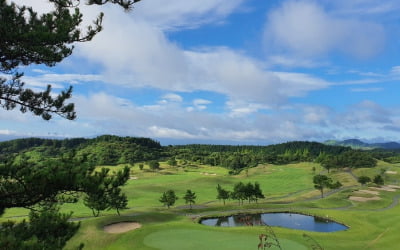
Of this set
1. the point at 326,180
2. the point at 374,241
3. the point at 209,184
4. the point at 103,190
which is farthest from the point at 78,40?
the point at 209,184

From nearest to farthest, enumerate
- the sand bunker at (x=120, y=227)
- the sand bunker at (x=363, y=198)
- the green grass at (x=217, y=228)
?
1. the green grass at (x=217, y=228)
2. the sand bunker at (x=120, y=227)
3. the sand bunker at (x=363, y=198)

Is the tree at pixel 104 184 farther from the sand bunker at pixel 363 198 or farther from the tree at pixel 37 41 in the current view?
the sand bunker at pixel 363 198

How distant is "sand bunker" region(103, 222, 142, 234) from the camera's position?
4894cm

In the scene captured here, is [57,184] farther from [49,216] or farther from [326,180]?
[326,180]

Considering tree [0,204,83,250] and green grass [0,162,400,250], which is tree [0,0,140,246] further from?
green grass [0,162,400,250]

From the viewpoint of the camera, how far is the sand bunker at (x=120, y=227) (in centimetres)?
4894

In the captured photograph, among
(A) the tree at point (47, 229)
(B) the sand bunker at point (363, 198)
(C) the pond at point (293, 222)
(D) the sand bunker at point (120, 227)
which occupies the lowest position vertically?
(C) the pond at point (293, 222)

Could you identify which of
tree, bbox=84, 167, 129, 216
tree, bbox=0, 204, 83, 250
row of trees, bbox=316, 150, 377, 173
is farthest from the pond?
row of trees, bbox=316, 150, 377, 173

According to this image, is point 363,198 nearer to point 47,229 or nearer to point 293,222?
point 293,222

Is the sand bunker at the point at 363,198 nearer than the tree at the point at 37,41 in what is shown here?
No

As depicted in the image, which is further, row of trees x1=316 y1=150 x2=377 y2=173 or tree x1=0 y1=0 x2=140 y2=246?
row of trees x1=316 y1=150 x2=377 y2=173

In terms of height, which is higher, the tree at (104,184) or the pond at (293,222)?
the tree at (104,184)

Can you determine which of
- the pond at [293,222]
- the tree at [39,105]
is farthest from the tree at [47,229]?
the pond at [293,222]

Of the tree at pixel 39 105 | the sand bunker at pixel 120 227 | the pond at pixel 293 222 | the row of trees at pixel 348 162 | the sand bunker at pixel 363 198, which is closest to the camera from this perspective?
the tree at pixel 39 105
